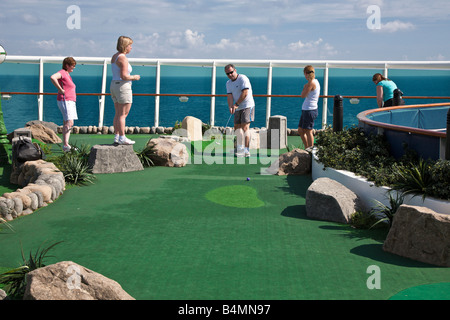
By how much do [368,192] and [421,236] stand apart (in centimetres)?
156

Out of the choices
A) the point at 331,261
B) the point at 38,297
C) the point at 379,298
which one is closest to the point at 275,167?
the point at 331,261

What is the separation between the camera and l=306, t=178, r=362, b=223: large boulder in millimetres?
6191

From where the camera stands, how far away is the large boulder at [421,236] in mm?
4887

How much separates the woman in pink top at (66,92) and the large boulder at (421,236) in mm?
6711

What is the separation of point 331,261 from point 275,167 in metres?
4.29

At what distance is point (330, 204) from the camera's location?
6.22 m

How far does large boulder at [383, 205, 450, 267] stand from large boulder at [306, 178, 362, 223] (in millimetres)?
1004

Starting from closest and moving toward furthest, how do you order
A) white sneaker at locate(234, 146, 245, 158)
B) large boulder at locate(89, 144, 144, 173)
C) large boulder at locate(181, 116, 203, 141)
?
large boulder at locate(89, 144, 144, 173)
white sneaker at locate(234, 146, 245, 158)
large boulder at locate(181, 116, 203, 141)

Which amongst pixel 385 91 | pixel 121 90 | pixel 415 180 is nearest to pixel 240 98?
pixel 121 90

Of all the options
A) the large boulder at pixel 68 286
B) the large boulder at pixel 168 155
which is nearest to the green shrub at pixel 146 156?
the large boulder at pixel 168 155

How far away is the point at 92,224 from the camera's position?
607 centimetres

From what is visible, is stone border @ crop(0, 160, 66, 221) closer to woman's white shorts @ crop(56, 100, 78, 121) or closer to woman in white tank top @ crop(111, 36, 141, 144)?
woman in white tank top @ crop(111, 36, 141, 144)

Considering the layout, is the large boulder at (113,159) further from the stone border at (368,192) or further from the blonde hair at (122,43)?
the stone border at (368,192)

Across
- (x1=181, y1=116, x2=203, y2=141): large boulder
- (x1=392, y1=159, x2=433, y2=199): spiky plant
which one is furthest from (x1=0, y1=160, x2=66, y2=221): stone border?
(x1=181, y1=116, x2=203, y2=141): large boulder
